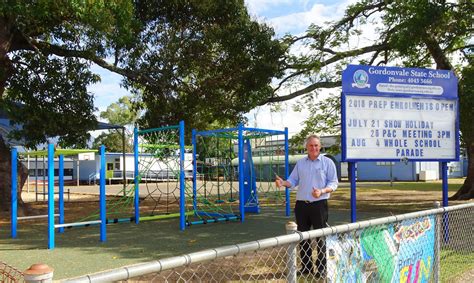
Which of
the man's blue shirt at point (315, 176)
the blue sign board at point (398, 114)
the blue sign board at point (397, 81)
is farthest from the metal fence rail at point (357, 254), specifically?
the blue sign board at point (397, 81)

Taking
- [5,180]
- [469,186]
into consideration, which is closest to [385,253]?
[5,180]

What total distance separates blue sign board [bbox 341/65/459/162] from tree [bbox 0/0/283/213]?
25.0ft

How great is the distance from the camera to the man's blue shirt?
5664 millimetres

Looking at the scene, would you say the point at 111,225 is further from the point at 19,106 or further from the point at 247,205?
the point at 19,106

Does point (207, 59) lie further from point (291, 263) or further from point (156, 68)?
point (291, 263)

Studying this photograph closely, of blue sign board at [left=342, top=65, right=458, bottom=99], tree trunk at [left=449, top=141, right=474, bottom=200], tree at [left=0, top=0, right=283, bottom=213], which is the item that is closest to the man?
blue sign board at [left=342, top=65, right=458, bottom=99]

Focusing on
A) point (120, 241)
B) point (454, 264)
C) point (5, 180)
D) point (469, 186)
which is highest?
point (5, 180)

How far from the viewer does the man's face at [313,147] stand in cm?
546

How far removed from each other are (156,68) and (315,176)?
1039 cm

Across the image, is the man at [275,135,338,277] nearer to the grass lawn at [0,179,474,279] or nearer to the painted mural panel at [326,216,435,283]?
the painted mural panel at [326,216,435,283]

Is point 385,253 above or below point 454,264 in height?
above

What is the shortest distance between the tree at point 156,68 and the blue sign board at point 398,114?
7609 mm

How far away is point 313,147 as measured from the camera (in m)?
5.48

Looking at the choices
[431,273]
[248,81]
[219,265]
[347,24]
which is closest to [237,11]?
[248,81]
